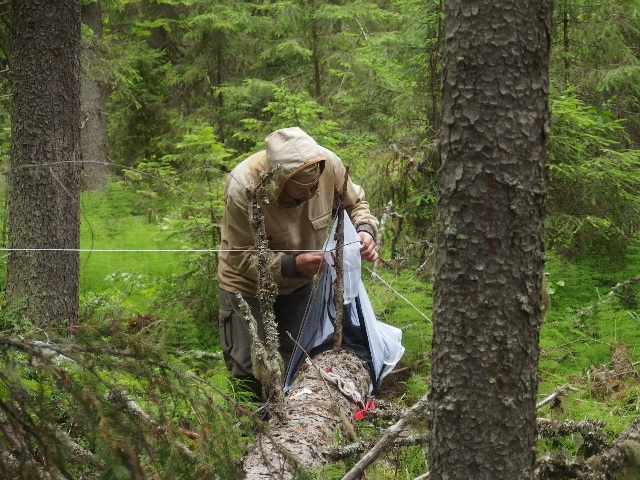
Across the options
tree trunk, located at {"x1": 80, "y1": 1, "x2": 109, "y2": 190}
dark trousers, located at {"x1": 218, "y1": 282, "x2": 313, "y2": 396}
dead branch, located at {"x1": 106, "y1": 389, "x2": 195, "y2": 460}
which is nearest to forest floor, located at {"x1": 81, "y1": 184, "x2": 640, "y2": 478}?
dark trousers, located at {"x1": 218, "y1": 282, "x2": 313, "y2": 396}

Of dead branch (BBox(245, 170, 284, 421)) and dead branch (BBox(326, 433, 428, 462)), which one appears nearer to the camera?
dead branch (BBox(326, 433, 428, 462))

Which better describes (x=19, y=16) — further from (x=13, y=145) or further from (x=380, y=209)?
(x=380, y=209)

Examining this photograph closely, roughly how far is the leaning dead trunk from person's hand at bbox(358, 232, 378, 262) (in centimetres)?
67

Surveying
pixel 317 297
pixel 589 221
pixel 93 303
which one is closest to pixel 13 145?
pixel 93 303

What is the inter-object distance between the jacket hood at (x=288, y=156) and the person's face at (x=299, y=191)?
0.09 m

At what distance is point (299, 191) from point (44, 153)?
2.17 metres

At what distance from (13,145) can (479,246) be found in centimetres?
452

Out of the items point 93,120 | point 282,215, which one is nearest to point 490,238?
point 282,215

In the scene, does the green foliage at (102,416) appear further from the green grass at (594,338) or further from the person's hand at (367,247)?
the person's hand at (367,247)

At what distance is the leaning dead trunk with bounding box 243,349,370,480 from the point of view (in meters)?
3.37

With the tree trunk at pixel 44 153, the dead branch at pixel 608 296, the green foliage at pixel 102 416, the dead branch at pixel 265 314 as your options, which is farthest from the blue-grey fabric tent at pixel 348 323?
the green foliage at pixel 102 416

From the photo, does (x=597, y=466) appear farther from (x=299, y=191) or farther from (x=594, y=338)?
(x=594, y=338)

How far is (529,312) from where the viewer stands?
240 cm

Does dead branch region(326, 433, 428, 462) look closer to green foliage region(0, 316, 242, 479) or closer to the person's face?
green foliage region(0, 316, 242, 479)
